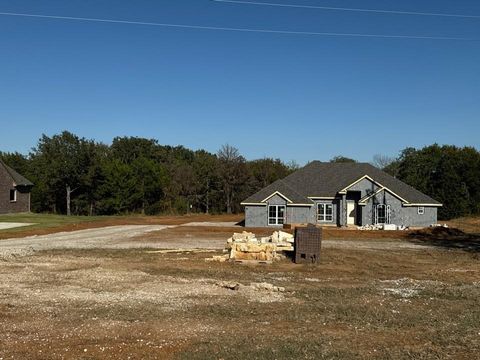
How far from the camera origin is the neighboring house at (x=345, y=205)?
1604 inches

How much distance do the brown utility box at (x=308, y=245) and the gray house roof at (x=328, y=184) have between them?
68.1ft

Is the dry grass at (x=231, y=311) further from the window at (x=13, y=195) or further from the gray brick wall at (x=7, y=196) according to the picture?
the window at (x=13, y=195)

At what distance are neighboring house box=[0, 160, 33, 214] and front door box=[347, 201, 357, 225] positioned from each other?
35.0 m

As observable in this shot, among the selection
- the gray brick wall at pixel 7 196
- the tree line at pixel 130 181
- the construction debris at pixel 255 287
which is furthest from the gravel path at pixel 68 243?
the tree line at pixel 130 181

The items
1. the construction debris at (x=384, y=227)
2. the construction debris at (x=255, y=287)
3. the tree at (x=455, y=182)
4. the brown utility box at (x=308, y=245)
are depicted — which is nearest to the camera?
the construction debris at (x=255, y=287)

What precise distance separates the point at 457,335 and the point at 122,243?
2042 cm

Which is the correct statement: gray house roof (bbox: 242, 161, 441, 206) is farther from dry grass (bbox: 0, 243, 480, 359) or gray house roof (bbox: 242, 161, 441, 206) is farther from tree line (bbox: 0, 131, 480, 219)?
dry grass (bbox: 0, 243, 480, 359)

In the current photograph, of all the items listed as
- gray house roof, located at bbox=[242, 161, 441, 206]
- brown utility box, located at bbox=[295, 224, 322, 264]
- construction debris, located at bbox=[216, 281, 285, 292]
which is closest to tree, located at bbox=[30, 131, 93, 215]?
gray house roof, located at bbox=[242, 161, 441, 206]

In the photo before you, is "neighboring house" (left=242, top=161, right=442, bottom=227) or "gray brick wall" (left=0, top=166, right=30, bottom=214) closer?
"neighboring house" (left=242, top=161, right=442, bottom=227)

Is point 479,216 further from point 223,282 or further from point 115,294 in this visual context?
point 115,294

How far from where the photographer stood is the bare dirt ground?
8461 millimetres

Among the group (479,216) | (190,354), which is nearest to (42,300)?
(190,354)

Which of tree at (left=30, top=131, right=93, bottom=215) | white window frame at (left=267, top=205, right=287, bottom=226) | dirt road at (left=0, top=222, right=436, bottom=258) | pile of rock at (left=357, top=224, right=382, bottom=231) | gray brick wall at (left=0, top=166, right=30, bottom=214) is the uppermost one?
tree at (left=30, top=131, right=93, bottom=215)

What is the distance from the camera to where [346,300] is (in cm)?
1271
